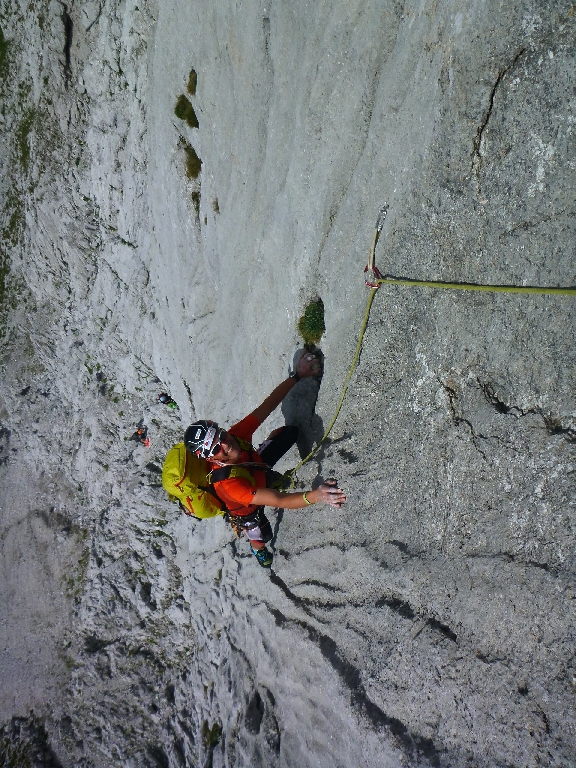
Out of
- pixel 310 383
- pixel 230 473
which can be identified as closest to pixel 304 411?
pixel 310 383

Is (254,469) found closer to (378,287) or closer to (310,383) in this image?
(310,383)

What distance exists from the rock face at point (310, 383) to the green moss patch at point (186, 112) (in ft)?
0.18

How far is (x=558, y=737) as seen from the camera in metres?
4.95

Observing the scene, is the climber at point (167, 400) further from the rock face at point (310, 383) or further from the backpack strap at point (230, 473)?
the backpack strap at point (230, 473)

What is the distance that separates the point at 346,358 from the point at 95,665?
13577mm

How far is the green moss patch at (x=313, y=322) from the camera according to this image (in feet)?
30.1

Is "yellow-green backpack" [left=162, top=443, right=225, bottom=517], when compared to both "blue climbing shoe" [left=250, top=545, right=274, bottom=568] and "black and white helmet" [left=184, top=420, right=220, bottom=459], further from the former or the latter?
"blue climbing shoe" [left=250, top=545, right=274, bottom=568]

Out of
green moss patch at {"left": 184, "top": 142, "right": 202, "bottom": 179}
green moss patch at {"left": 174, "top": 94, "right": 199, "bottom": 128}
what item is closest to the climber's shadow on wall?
green moss patch at {"left": 184, "top": 142, "right": 202, "bottom": 179}

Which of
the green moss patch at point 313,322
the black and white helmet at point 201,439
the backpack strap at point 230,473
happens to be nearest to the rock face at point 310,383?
the green moss patch at point 313,322

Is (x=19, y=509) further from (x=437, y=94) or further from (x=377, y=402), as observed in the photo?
(x=437, y=94)

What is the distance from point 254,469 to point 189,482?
987 millimetres

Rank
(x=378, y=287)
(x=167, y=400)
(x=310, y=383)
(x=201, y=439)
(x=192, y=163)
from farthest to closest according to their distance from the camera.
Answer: (x=167, y=400), (x=192, y=163), (x=310, y=383), (x=201, y=439), (x=378, y=287)

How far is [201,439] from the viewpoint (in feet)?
25.9

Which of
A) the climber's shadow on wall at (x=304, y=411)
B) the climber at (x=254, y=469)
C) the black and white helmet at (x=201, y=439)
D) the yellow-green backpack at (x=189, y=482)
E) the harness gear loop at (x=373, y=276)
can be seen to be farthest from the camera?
the climber's shadow on wall at (x=304, y=411)
